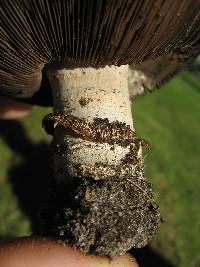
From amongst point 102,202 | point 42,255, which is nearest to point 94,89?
point 102,202

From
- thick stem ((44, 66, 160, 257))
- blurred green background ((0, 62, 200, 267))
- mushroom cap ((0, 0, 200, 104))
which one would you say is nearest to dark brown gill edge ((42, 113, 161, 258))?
thick stem ((44, 66, 160, 257))

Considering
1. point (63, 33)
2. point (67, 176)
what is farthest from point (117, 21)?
point (67, 176)

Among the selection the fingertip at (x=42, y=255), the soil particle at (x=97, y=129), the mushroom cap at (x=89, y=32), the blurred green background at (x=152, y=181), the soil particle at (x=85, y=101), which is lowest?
the blurred green background at (x=152, y=181)

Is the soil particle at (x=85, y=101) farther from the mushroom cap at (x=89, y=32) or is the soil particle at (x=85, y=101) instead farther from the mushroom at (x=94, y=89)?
the mushroom cap at (x=89, y=32)

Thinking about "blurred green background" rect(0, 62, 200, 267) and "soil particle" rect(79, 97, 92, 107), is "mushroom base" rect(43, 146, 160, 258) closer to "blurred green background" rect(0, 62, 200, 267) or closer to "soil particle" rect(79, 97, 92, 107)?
"soil particle" rect(79, 97, 92, 107)

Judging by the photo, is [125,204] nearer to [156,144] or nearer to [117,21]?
[117,21]

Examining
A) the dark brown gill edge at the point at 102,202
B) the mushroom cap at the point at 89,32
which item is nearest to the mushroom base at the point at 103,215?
the dark brown gill edge at the point at 102,202

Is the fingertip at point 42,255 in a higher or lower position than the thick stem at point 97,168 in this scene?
lower
